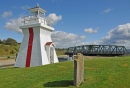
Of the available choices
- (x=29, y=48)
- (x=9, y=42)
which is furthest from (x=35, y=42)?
(x=9, y=42)

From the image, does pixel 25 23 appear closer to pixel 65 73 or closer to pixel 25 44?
pixel 25 44

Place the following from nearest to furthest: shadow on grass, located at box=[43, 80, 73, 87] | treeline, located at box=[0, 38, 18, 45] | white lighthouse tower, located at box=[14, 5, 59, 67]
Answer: shadow on grass, located at box=[43, 80, 73, 87], white lighthouse tower, located at box=[14, 5, 59, 67], treeline, located at box=[0, 38, 18, 45]

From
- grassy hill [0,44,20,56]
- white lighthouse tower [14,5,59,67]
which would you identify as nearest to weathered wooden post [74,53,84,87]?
white lighthouse tower [14,5,59,67]

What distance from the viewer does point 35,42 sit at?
20047 mm

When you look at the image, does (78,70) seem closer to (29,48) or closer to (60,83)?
(60,83)

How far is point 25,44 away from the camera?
2070 cm

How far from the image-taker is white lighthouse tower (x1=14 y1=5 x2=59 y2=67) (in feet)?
64.6

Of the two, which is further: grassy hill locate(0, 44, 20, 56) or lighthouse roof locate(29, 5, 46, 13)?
grassy hill locate(0, 44, 20, 56)

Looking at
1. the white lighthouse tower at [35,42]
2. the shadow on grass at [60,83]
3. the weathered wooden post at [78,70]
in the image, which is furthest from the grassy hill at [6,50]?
the weathered wooden post at [78,70]

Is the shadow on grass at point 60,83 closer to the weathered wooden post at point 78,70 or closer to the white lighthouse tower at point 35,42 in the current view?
the weathered wooden post at point 78,70

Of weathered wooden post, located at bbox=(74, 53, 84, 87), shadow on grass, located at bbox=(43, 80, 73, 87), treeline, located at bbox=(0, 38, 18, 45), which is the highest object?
treeline, located at bbox=(0, 38, 18, 45)

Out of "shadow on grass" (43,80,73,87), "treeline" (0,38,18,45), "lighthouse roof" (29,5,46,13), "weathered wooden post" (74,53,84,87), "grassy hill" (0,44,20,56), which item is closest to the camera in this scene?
"weathered wooden post" (74,53,84,87)

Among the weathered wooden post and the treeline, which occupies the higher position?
the treeline

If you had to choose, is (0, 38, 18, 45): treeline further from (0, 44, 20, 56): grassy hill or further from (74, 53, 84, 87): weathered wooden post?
(74, 53, 84, 87): weathered wooden post
